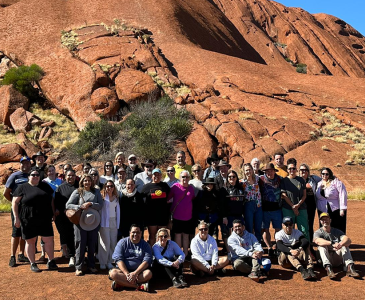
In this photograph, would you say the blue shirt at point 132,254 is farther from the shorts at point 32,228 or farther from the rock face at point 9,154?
the rock face at point 9,154

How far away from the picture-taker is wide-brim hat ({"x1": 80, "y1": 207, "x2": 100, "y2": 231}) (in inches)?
262

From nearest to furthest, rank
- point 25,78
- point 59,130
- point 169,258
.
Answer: point 169,258 < point 59,130 < point 25,78

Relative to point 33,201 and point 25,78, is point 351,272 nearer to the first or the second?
point 33,201

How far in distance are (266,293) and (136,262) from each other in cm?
213

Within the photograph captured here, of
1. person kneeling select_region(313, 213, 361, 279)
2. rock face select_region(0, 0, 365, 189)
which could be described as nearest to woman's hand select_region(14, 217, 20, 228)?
person kneeling select_region(313, 213, 361, 279)

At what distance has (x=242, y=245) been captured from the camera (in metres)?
6.79

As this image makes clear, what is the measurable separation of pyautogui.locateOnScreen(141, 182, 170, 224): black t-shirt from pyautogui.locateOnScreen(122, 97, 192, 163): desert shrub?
38.4 ft

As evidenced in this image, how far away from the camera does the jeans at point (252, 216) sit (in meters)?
7.66

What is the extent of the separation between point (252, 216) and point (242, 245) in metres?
1.04

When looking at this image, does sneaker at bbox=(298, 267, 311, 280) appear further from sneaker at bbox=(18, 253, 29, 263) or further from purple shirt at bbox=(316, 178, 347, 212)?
sneaker at bbox=(18, 253, 29, 263)

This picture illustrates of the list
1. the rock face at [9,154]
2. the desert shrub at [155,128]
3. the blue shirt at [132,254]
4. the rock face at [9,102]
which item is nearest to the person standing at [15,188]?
the blue shirt at [132,254]

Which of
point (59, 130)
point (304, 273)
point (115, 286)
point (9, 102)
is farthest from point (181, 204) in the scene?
point (9, 102)

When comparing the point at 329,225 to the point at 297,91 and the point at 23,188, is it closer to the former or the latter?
the point at 23,188

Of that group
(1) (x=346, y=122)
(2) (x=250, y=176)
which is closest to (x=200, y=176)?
(2) (x=250, y=176)
